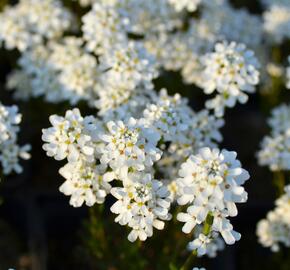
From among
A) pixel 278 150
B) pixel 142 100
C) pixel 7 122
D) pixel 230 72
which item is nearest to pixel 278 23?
pixel 278 150

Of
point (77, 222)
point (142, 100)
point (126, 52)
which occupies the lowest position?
point (77, 222)

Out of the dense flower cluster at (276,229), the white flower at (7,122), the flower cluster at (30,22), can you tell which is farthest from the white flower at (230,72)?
the flower cluster at (30,22)

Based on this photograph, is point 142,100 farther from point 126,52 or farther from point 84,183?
point 84,183

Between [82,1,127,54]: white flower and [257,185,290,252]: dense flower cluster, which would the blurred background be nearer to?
[257,185,290,252]: dense flower cluster

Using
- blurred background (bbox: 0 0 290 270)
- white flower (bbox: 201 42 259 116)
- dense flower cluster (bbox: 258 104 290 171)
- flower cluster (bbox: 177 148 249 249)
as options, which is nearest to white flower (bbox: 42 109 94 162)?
flower cluster (bbox: 177 148 249 249)

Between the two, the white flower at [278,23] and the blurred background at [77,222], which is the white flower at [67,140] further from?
the white flower at [278,23]
